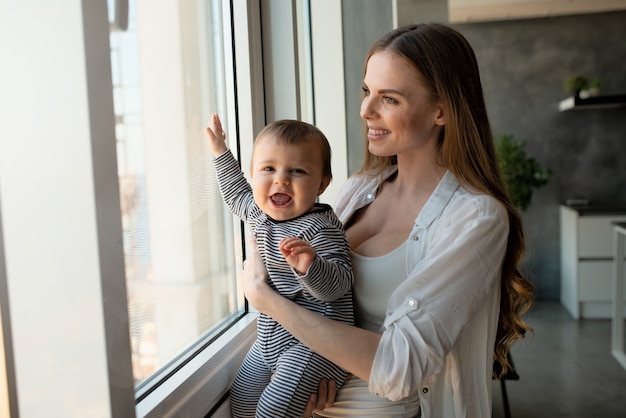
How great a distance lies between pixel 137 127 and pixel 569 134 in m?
6.22

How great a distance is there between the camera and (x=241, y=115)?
5.78 feet

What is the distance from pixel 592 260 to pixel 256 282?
538 cm

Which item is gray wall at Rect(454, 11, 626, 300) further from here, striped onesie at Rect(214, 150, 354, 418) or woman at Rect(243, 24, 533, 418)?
striped onesie at Rect(214, 150, 354, 418)

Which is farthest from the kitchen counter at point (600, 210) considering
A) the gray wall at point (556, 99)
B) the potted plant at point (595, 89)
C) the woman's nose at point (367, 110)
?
the woman's nose at point (367, 110)

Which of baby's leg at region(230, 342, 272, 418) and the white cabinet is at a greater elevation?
baby's leg at region(230, 342, 272, 418)

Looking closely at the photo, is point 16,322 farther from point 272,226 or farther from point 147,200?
point 272,226

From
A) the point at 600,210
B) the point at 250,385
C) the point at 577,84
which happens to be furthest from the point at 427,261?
the point at 577,84

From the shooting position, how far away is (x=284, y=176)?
1244mm

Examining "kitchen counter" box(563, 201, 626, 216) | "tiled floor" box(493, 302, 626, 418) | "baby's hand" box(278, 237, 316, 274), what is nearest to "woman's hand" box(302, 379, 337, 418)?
"baby's hand" box(278, 237, 316, 274)

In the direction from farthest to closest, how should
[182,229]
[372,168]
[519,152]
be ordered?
1. [519,152]
2. [372,168]
3. [182,229]

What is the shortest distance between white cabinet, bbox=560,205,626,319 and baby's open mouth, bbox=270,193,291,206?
5.21 meters

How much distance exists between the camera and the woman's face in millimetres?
1383

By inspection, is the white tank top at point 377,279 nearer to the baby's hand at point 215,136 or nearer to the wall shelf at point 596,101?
the baby's hand at point 215,136

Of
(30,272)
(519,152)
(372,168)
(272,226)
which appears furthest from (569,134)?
(30,272)
